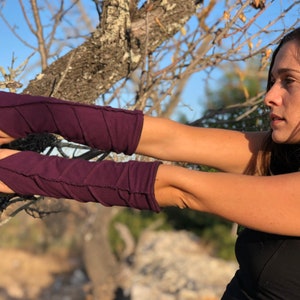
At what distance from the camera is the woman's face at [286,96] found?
167 cm

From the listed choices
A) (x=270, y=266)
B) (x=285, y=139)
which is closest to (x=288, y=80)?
(x=285, y=139)

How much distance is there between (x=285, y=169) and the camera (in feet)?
5.99

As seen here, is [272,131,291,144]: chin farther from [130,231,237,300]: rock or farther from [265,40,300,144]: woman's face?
[130,231,237,300]: rock

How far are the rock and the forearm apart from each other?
22.3ft

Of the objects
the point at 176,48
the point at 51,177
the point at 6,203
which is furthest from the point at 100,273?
the point at 51,177

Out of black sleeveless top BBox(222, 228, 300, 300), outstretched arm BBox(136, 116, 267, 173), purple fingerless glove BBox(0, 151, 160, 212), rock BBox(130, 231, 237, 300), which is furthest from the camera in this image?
rock BBox(130, 231, 237, 300)

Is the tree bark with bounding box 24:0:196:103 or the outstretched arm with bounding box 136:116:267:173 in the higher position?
the tree bark with bounding box 24:0:196:103

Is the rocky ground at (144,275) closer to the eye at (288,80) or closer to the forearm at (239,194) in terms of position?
the eye at (288,80)

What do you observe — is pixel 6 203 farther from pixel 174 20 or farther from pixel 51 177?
pixel 174 20

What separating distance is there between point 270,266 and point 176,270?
31.8 ft

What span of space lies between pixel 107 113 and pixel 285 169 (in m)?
0.59

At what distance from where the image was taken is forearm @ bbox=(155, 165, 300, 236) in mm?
1431

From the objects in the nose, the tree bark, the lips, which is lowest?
the lips

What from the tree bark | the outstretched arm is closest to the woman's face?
the outstretched arm
